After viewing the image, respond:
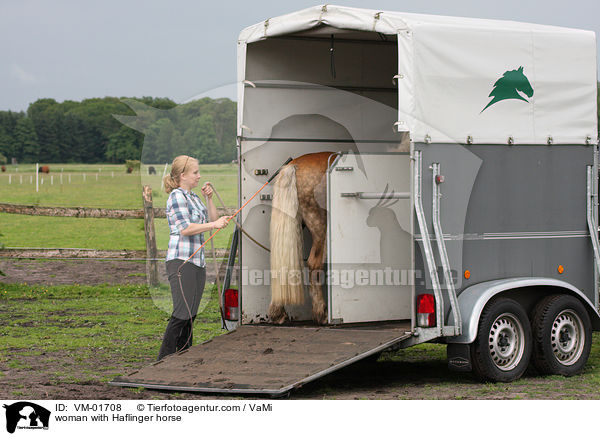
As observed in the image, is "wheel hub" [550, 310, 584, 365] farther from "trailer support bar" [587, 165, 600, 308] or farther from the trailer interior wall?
the trailer interior wall

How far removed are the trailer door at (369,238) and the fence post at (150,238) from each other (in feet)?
18.1

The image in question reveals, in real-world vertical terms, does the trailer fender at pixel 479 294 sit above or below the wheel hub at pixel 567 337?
above

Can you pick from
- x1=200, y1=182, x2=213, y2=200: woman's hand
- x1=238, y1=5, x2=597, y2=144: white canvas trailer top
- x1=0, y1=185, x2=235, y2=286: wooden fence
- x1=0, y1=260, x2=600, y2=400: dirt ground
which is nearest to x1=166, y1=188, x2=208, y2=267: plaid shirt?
x1=200, y1=182, x2=213, y2=200: woman's hand

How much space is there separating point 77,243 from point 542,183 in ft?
54.5

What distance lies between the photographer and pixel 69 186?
41812 millimetres

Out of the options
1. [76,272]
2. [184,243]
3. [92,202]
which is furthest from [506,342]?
[92,202]

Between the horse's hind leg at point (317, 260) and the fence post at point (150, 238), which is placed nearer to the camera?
the horse's hind leg at point (317, 260)

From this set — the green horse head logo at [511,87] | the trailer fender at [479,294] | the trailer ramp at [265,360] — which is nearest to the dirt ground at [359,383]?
the trailer ramp at [265,360]

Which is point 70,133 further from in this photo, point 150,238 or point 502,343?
point 502,343

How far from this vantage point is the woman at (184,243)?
20.4 feet

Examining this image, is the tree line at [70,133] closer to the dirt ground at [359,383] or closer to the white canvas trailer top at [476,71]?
the dirt ground at [359,383]

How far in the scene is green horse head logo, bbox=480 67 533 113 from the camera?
6359 millimetres

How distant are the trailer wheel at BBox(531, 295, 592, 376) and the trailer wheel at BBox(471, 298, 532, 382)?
168 millimetres

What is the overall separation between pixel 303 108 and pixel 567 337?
→ 3029 mm
